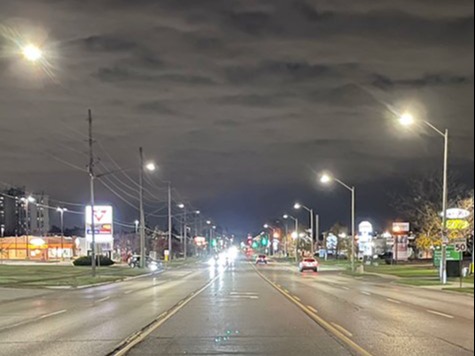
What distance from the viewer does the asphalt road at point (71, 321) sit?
14.7 m

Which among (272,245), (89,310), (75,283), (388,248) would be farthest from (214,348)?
(272,245)

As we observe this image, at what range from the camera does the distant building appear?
50500 mm

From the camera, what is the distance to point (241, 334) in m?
16.4

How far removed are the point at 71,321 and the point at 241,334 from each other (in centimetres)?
626

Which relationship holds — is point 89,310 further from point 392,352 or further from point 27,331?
point 392,352

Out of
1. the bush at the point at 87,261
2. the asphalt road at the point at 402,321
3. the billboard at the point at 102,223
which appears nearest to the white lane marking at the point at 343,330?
the asphalt road at the point at 402,321

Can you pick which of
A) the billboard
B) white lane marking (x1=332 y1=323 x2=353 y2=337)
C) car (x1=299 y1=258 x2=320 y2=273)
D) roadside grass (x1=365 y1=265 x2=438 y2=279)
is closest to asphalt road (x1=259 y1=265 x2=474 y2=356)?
white lane marking (x1=332 y1=323 x2=353 y2=337)

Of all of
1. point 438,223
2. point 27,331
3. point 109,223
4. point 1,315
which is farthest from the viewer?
point 109,223

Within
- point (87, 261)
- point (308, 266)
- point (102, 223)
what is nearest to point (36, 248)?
point (87, 261)

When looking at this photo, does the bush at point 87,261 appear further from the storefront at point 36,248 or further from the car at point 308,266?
the car at point 308,266

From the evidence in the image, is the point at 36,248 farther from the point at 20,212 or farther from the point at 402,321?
the point at 402,321

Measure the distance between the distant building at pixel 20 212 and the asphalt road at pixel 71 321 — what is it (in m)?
16.0

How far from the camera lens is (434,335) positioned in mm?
15992

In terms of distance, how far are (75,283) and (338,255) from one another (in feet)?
328
